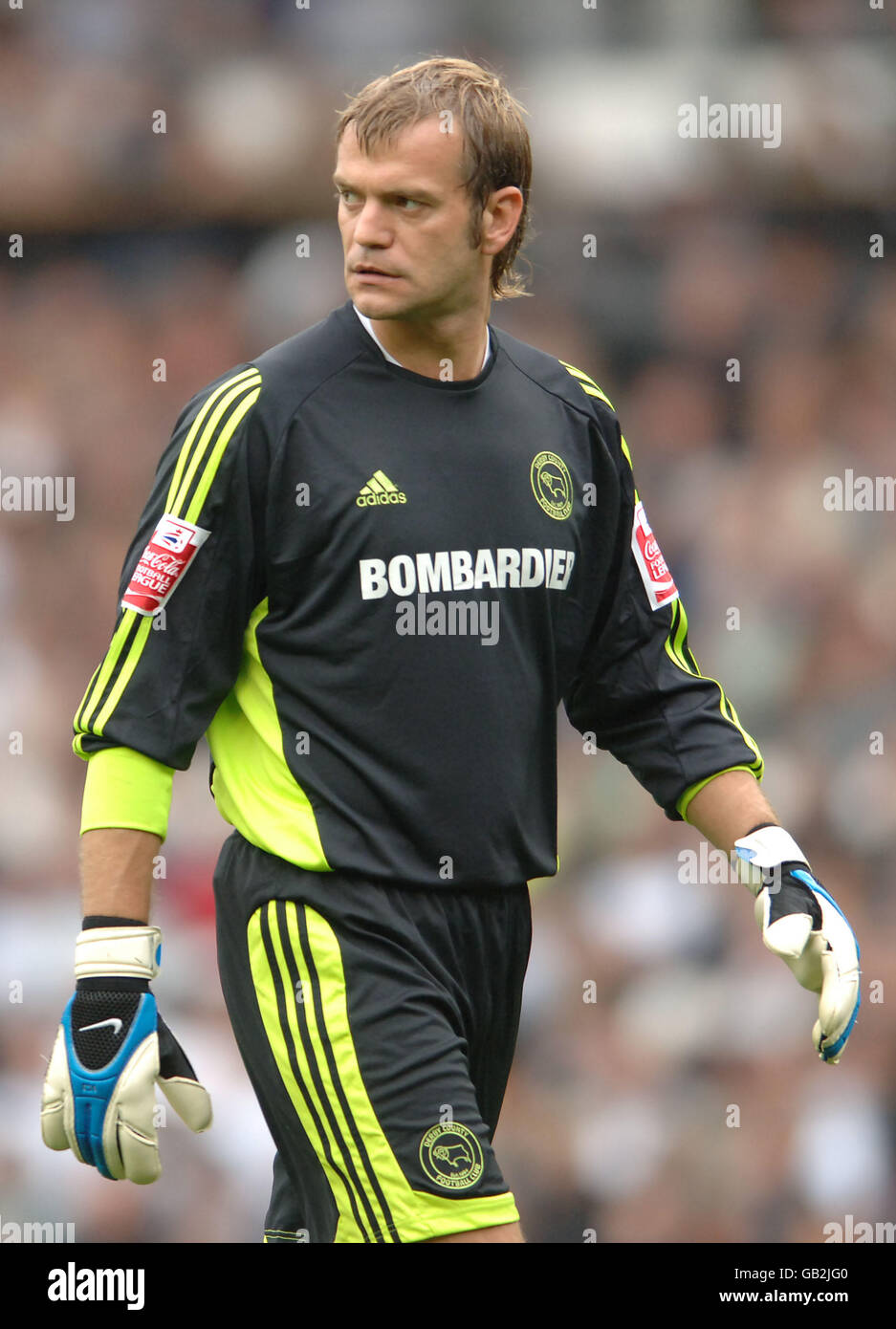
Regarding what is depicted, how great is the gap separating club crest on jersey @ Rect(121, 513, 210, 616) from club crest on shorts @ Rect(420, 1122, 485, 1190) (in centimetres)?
97

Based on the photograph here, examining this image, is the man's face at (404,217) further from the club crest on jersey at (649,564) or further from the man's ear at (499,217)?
the club crest on jersey at (649,564)

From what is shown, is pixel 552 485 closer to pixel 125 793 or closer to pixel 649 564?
pixel 649 564

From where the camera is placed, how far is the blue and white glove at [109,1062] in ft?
10.2

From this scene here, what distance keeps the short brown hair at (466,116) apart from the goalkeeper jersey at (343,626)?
0.33 meters

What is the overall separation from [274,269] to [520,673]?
5484 mm

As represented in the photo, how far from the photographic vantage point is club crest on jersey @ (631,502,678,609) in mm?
3732

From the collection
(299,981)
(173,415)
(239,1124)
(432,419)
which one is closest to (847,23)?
(173,415)

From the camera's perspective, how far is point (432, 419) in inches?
134

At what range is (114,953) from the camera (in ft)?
10.4

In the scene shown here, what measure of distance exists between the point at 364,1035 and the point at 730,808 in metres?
0.86

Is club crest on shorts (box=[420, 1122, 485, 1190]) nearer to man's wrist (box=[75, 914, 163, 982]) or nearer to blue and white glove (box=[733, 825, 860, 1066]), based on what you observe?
man's wrist (box=[75, 914, 163, 982])
